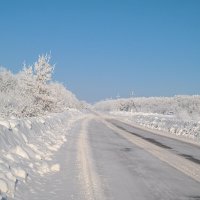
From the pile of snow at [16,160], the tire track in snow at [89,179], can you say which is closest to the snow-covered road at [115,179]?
the tire track in snow at [89,179]

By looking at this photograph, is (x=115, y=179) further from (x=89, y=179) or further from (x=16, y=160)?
(x=16, y=160)

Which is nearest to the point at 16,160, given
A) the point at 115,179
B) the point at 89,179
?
the point at 89,179

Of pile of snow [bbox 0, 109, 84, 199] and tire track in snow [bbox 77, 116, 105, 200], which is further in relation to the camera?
tire track in snow [bbox 77, 116, 105, 200]

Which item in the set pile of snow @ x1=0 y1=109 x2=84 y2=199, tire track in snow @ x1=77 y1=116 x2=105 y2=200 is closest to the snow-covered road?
tire track in snow @ x1=77 y1=116 x2=105 y2=200

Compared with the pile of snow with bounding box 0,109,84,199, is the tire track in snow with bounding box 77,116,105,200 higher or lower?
lower

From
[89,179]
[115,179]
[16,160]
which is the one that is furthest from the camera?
[16,160]

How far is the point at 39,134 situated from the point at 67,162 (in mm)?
5924

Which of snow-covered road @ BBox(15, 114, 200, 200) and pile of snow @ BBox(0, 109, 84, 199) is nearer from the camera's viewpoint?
pile of snow @ BBox(0, 109, 84, 199)

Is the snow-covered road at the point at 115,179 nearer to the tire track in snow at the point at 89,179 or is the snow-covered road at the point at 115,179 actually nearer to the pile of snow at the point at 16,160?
the tire track in snow at the point at 89,179

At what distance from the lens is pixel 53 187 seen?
782 cm

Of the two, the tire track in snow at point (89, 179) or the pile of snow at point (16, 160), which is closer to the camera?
the pile of snow at point (16, 160)

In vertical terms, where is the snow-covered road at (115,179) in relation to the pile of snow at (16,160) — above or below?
below

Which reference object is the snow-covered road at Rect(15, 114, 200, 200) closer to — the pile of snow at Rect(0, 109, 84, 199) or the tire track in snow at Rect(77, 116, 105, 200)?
the tire track in snow at Rect(77, 116, 105, 200)

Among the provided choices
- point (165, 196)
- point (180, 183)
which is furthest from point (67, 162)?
point (165, 196)
